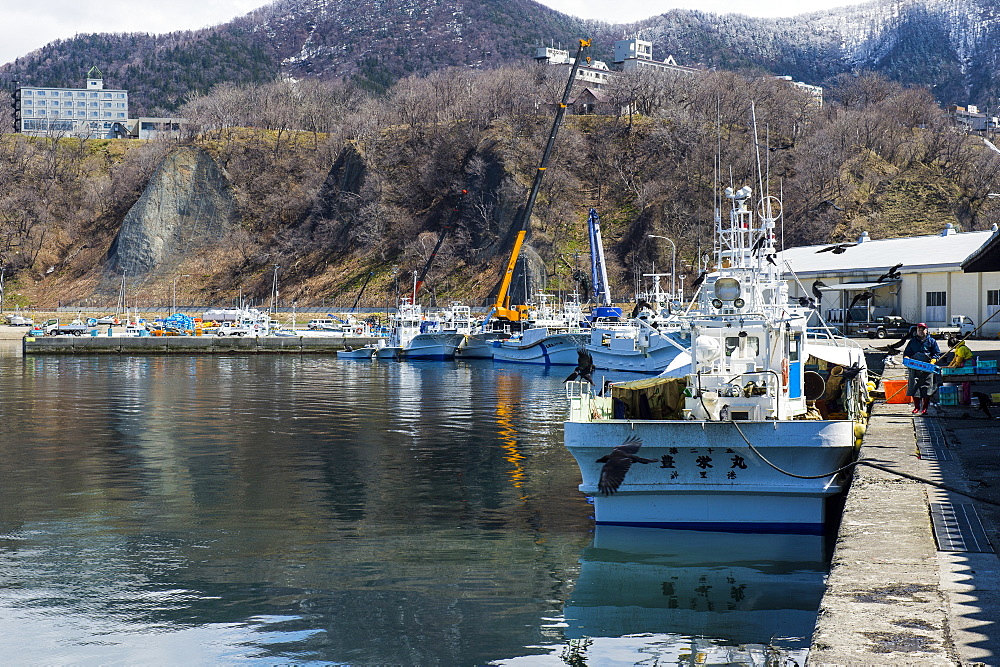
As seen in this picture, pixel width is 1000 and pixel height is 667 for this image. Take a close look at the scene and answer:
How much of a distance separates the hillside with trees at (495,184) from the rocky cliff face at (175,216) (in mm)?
2099

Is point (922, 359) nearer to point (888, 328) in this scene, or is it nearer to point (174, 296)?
point (888, 328)

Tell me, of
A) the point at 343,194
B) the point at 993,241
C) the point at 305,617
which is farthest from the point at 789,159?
the point at 305,617

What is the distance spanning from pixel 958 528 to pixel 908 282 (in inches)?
2007

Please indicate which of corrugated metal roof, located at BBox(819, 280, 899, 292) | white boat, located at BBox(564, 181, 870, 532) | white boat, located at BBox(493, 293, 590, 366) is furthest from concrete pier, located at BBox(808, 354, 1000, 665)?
white boat, located at BBox(493, 293, 590, 366)

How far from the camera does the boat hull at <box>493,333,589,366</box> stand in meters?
75.4

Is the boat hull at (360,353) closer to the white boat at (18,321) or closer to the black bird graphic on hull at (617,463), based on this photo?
the white boat at (18,321)

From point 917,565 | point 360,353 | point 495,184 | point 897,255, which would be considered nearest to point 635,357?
point 897,255

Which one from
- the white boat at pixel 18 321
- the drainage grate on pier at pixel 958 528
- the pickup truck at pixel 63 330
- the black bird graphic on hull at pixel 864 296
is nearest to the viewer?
the drainage grate on pier at pixel 958 528

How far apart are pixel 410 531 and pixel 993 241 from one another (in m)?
17.1

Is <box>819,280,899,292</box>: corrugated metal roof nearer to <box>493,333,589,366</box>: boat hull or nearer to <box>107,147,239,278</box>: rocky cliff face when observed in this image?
<box>493,333,589,366</box>: boat hull

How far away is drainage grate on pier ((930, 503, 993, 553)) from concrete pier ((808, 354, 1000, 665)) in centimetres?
1

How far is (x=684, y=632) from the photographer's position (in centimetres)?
1366

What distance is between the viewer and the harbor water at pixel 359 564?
521 inches

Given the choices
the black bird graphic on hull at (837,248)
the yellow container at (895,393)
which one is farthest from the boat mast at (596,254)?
the yellow container at (895,393)
